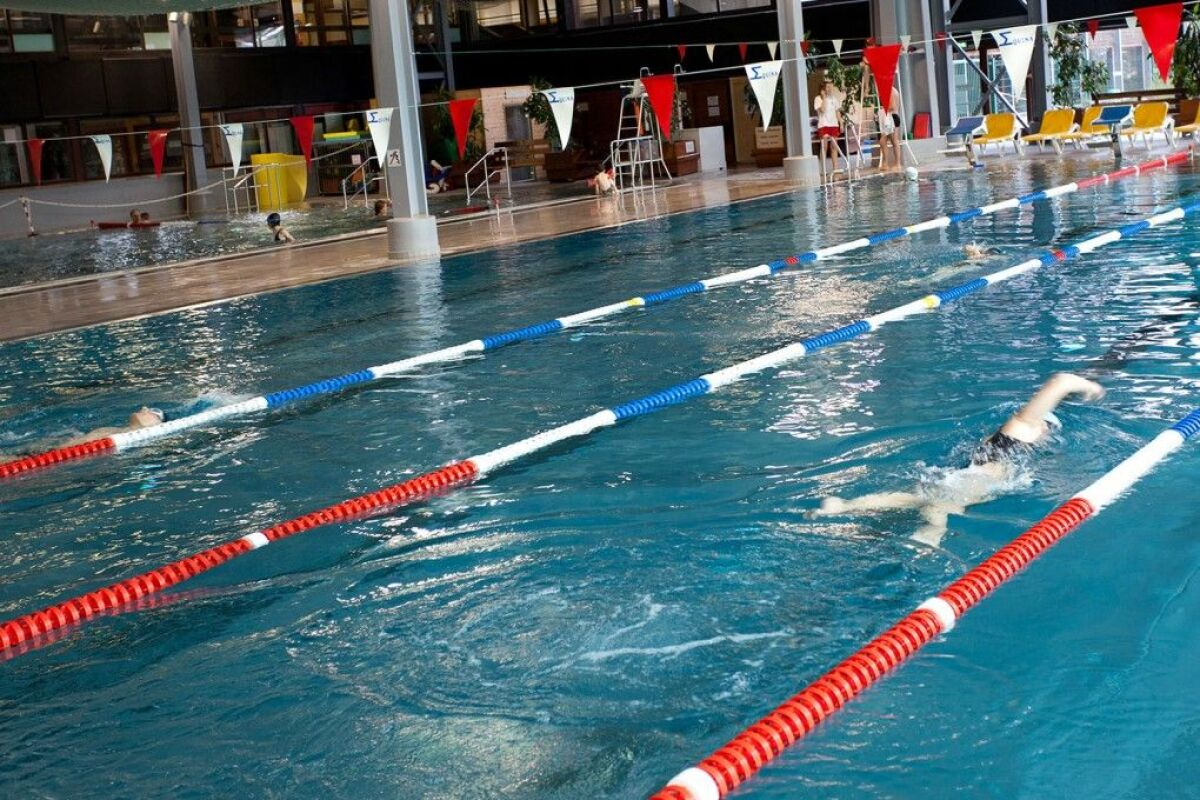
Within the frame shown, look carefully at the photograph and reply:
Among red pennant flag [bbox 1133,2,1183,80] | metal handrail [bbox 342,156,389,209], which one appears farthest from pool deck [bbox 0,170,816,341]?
metal handrail [bbox 342,156,389,209]

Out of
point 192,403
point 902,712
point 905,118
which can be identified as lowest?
point 902,712

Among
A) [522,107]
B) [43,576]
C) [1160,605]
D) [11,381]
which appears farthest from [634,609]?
[522,107]

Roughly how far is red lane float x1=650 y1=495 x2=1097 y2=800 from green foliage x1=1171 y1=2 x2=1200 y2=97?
20150 millimetres

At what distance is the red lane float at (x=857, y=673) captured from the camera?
8.89ft

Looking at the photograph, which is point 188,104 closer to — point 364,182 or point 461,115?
point 364,182

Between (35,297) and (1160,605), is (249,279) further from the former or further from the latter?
(1160,605)

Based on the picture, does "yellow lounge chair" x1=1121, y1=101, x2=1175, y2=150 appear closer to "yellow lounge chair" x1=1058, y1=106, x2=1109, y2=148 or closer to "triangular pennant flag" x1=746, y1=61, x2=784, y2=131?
"yellow lounge chair" x1=1058, y1=106, x2=1109, y2=148

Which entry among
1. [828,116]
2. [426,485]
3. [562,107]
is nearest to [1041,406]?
[426,485]

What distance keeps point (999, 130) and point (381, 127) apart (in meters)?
11.1

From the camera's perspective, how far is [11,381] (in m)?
8.23

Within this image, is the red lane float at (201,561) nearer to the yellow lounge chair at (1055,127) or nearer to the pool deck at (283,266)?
the pool deck at (283,266)

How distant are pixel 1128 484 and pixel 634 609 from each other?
1824 mm

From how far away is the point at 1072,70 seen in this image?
23859 mm

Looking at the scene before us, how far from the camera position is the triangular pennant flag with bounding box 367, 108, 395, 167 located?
42.4 feet
